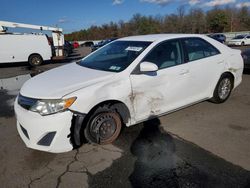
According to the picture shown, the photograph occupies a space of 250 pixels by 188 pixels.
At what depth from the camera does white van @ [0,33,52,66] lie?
13.8 m

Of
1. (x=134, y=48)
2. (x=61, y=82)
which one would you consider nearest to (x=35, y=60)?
(x=134, y=48)

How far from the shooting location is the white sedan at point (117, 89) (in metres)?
2.95

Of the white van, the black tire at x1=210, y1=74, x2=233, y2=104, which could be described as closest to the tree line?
the white van

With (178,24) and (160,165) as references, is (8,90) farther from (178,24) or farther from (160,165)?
(178,24)

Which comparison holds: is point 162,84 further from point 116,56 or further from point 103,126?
point 103,126

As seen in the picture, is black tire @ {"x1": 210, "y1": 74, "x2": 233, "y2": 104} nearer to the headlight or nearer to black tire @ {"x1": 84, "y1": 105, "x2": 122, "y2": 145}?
black tire @ {"x1": 84, "y1": 105, "x2": 122, "y2": 145}

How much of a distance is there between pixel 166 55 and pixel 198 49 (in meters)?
0.91

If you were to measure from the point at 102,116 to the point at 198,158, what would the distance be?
147cm

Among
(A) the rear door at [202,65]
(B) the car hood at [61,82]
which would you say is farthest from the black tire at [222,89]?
(B) the car hood at [61,82]

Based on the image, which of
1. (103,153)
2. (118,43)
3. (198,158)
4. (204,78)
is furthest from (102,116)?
(204,78)

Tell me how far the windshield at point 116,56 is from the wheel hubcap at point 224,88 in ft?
7.08

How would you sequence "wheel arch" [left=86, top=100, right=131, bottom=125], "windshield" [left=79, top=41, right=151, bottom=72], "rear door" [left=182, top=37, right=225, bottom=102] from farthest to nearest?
"rear door" [left=182, top=37, right=225, bottom=102], "windshield" [left=79, top=41, right=151, bottom=72], "wheel arch" [left=86, top=100, right=131, bottom=125]

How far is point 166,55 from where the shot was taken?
156 inches

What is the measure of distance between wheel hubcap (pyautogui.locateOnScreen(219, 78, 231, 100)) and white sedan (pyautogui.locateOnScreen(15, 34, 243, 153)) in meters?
0.08
